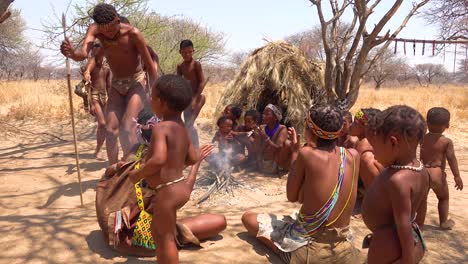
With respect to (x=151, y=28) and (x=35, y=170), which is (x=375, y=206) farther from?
(x=151, y=28)

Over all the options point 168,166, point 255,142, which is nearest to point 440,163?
point 255,142

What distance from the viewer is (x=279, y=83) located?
665cm

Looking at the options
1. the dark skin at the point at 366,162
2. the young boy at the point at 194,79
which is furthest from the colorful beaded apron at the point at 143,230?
the young boy at the point at 194,79

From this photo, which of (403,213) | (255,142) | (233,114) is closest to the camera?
(403,213)

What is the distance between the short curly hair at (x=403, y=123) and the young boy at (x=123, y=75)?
2.63 meters

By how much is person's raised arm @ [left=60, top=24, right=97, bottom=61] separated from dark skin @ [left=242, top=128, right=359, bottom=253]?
2.08 m

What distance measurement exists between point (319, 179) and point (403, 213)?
26.2 inches

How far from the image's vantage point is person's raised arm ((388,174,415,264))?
1759mm

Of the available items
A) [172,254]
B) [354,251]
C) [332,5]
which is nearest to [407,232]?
[354,251]

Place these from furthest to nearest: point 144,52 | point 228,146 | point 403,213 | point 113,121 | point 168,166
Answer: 1. point 228,146
2. point 113,121
3. point 144,52
4. point 168,166
5. point 403,213

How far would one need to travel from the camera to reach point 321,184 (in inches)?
93.7

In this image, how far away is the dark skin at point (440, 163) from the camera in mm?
3500

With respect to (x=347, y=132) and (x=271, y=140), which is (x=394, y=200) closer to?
(x=347, y=132)

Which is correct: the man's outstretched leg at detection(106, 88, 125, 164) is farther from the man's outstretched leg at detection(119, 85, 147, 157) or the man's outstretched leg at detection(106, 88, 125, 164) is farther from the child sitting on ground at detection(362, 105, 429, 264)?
the child sitting on ground at detection(362, 105, 429, 264)
